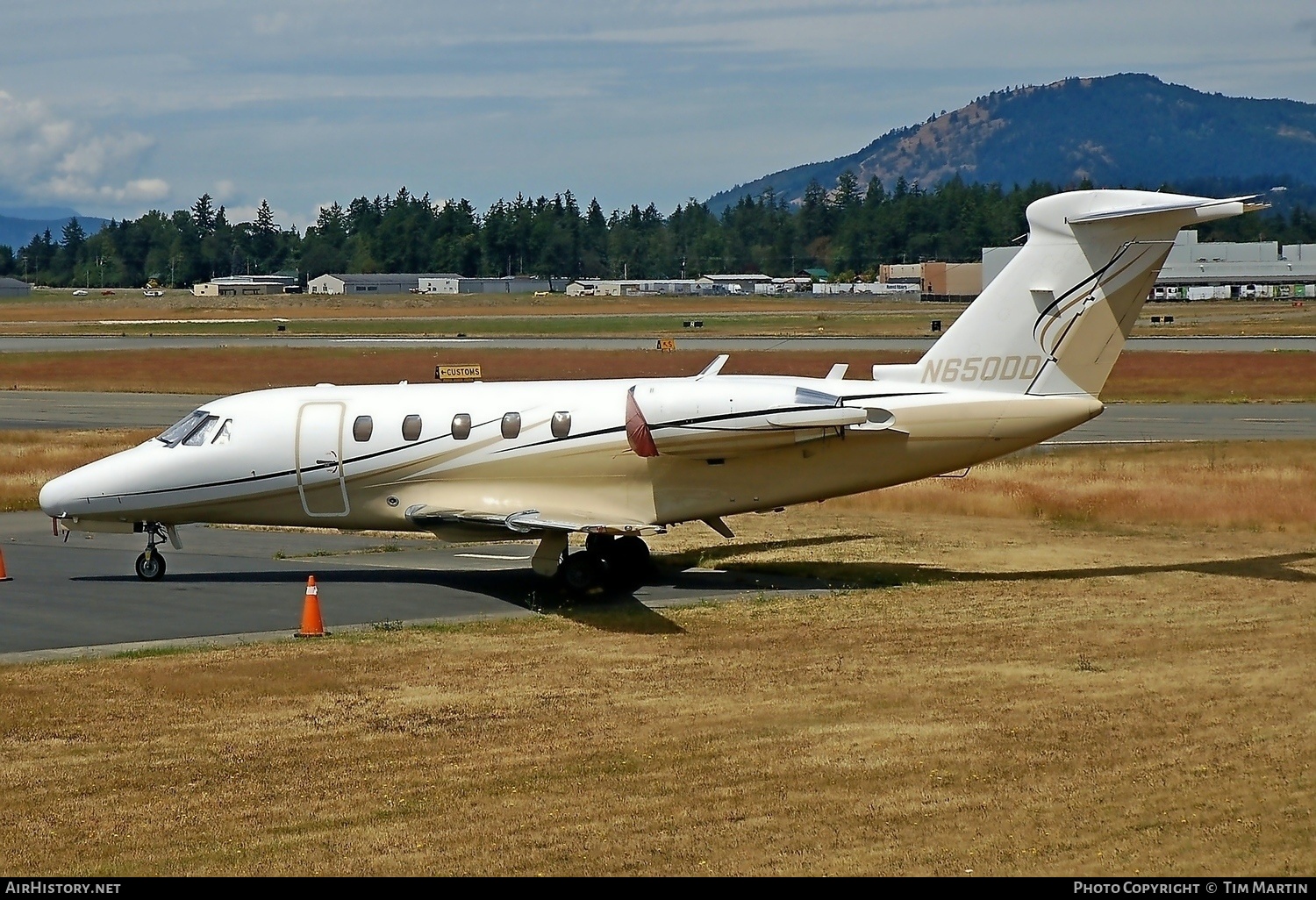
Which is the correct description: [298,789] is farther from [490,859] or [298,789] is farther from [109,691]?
[109,691]

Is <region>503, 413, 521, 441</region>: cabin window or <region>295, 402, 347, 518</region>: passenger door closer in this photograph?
<region>503, 413, 521, 441</region>: cabin window

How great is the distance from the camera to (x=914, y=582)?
22.0 m

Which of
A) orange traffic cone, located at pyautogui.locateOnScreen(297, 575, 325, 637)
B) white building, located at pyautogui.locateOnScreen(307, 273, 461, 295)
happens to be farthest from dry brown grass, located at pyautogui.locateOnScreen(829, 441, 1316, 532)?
white building, located at pyautogui.locateOnScreen(307, 273, 461, 295)

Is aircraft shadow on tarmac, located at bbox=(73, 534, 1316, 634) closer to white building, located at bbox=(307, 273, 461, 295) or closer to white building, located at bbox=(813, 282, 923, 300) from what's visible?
white building, located at bbox=(813, 282, 923, 300)

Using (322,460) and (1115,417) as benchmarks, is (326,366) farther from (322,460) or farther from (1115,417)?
(322,460)

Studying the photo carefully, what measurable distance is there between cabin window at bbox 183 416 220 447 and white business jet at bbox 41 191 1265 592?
3cm

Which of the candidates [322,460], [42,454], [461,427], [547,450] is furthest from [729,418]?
[42,454]

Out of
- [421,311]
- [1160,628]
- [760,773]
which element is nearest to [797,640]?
[1160,628]

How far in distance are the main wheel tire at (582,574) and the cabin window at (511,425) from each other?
76.7 inches

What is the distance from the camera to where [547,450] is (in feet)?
69.7

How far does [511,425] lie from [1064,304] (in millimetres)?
7899

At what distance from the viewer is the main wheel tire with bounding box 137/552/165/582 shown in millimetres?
22406

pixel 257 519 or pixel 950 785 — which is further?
pixel 257 519
